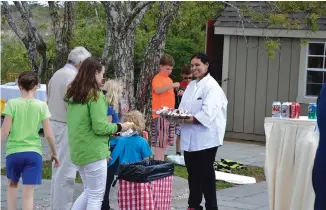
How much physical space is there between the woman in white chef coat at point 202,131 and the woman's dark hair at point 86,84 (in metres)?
1.46

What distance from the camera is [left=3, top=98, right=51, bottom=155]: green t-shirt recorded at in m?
7.29

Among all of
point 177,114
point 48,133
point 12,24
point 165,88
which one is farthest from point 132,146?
point 12,24

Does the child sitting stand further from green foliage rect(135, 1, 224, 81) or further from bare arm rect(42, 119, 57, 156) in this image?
green foliage rect(135, 1, 224, 81)

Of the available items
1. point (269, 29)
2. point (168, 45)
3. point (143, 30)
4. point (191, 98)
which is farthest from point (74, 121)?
point (143, 30)

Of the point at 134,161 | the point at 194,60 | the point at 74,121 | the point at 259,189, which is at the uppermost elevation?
the point at 194,60

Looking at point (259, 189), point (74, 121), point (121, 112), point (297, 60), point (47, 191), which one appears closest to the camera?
point (74, 121)

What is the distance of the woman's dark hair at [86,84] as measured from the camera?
22.4 feet

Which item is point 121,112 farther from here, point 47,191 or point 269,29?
point 269,29

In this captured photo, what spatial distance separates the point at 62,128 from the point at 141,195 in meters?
1.32

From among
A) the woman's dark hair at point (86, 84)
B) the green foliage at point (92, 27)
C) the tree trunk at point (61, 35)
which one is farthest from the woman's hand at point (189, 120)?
the green foliage at point (92, 27)

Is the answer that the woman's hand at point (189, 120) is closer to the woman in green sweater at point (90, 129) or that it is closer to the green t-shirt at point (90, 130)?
the woman in green sweater at point (90, 129)

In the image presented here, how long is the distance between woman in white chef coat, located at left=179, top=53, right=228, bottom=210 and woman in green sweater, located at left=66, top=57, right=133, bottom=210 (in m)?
1.25

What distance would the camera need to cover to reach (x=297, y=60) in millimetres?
16859

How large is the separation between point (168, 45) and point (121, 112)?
39.0ft
